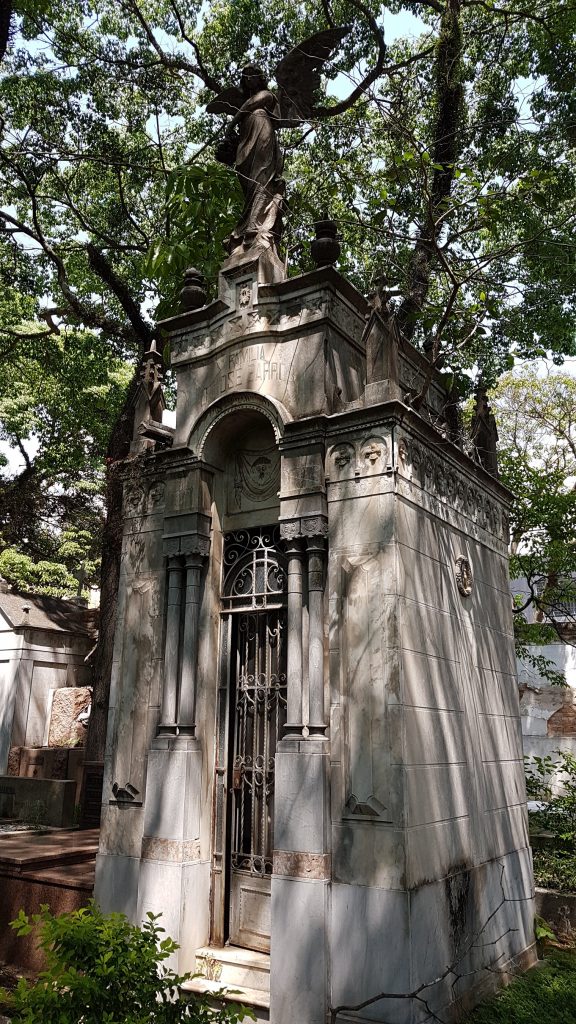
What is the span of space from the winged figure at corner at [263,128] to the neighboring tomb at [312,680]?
2.03ft

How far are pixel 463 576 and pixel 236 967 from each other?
4271 mm

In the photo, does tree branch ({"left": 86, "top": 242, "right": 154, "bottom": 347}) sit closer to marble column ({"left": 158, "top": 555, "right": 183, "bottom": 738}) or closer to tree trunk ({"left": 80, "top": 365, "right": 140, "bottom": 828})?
tree trunk ({"left": 80, "top": 365, "right": 140, "bottom": 828})

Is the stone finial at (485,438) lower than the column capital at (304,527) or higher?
higher

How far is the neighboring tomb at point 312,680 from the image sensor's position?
6.07 metres

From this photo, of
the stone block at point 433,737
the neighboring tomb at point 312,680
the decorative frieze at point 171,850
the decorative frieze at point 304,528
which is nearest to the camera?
the neighboring tomb at point 312,680

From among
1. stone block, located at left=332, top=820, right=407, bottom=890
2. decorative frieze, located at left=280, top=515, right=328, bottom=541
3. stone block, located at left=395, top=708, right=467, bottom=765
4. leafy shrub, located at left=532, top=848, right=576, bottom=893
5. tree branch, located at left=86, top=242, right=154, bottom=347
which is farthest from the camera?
tree branch, located at left=86, top=242, right=154, bottom=347

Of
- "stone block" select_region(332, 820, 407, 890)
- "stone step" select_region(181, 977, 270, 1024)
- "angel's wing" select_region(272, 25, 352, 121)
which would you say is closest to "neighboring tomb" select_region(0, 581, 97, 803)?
"stone step" select_region(181, 977, 270, 1024)

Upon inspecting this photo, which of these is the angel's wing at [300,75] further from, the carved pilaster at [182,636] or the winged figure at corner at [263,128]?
the carved pilaster at [182,636]

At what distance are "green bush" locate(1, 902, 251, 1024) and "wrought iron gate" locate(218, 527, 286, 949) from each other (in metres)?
2.43

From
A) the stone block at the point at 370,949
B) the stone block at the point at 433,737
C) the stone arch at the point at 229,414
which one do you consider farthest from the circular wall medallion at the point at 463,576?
the stone block at the point at 370,949

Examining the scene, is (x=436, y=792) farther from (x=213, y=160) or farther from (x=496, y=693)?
(x=213, y=160)

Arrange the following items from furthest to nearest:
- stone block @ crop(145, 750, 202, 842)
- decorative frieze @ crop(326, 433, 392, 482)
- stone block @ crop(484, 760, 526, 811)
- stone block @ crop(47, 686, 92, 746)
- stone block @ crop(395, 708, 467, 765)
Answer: stone block @ crop(47, 686, 92, 746), stone block @ crop(484, 760, 526, 811), stone block @ crop(145, 750, 202, 842), decorative frieze @ crop(326, 433, 392, 482), stone block @ crop(395, 708, 467, 765)

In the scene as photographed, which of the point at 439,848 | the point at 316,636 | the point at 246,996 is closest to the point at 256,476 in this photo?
the point at 316,636

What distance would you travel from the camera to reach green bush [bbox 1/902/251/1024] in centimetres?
407
